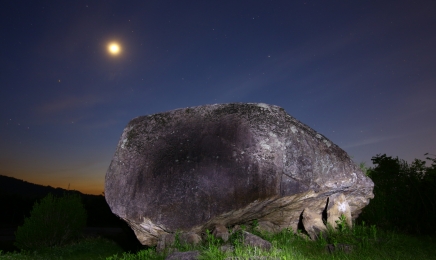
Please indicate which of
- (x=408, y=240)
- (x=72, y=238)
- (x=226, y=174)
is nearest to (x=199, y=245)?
(x=226, y=174)

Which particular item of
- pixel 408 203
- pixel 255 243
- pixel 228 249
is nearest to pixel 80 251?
pixel 228 249

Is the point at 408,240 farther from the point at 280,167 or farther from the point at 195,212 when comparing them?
the point at 195,212

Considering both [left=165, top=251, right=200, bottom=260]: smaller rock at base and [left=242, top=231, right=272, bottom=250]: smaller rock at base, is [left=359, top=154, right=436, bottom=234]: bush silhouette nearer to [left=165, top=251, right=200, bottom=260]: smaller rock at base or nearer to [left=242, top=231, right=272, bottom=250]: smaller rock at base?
[left=242, top=231, right=272, bottom=250]: smaller rock at base

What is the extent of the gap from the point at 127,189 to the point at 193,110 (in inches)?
114

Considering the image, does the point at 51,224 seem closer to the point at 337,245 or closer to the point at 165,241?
the point at 165,241

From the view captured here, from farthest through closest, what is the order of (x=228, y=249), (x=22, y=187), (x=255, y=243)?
1. (x=22, y=187)
2. (x=255, y=243)
3. (x=228, y=249)

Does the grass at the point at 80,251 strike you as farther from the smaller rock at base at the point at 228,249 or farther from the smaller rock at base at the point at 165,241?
the smaller rock at base at the point at 228,249

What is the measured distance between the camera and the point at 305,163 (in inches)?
328

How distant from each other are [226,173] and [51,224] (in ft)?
44.8

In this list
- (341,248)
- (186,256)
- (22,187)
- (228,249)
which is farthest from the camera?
(22,187)

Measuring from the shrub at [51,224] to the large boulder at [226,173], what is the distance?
1096cm

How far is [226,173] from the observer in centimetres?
810

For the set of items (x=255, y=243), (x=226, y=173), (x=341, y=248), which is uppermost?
(x=226, y=173)

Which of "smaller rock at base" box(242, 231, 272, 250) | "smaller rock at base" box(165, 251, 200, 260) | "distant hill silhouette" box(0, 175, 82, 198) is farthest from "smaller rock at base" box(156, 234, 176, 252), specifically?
A: "distant hill silhouette" box(0, 175, 82, 198)
